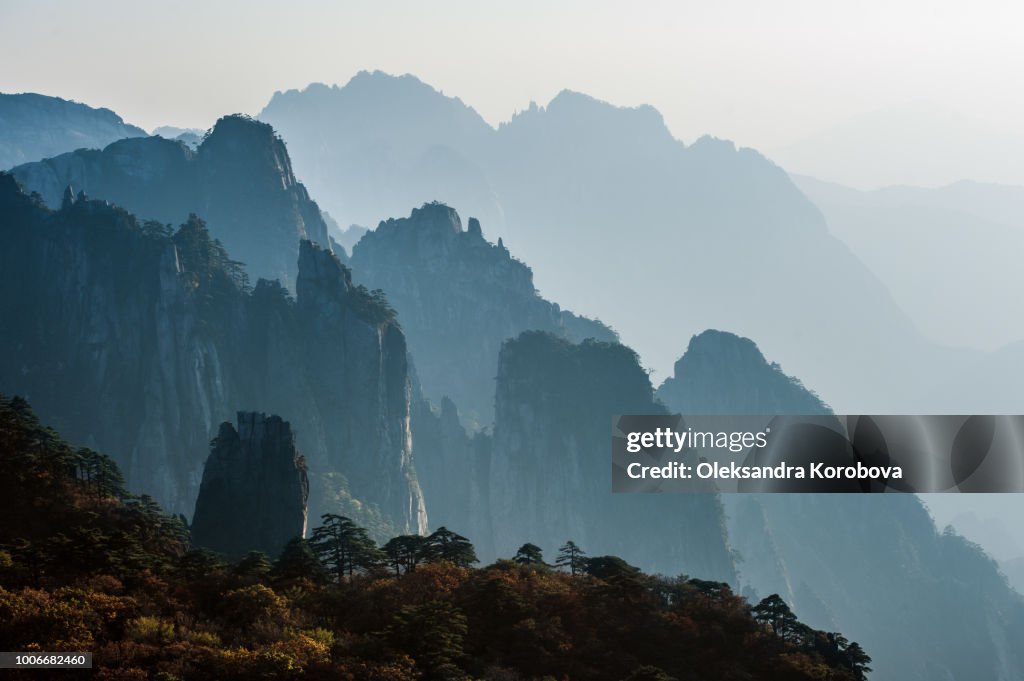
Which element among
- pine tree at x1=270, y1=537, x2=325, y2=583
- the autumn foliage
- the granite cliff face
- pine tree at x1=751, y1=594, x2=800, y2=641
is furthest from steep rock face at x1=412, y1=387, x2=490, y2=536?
pine tree at x1=751, y1=594, x2=800, y2=641

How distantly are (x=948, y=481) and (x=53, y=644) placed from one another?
184 feet

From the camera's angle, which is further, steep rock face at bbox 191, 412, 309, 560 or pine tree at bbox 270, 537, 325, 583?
steep rock face at bbox 191, 412, 309, 560

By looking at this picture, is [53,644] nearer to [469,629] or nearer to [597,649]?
[469,629]

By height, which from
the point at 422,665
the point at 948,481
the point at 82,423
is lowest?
the point at 422,665

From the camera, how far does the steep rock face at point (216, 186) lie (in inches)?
7534

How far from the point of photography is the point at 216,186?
195m

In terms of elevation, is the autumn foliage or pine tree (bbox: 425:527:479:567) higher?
pine tree (bbox: 425:527:479:567)

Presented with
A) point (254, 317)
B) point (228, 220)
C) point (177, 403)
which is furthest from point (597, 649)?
point (228, 220)

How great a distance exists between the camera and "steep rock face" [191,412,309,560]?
10138 centimetres

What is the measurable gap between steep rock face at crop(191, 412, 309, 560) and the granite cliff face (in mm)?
27929

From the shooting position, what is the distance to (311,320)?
155 m

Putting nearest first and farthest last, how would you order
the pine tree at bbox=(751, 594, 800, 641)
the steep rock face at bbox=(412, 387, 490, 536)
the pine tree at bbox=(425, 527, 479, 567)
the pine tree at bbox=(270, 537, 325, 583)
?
the pine tree at bbox=(270, 537, 325, 583) < the pine tree at bbox=(751, 594, 800, 641) < the pine tree at bbox=(425, 527, 479, 567) < the steep rock face at bbox=(412, 387, 490, 536)

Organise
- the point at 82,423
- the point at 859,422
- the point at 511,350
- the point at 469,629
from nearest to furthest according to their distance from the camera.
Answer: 1. the point at 469,629
2. the point at 859,422
3. the point at 82,423
4. the point at 511,350

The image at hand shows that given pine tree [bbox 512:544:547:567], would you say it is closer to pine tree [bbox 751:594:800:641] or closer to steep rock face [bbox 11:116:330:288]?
pine tree [bbox 751:594:800:641]
